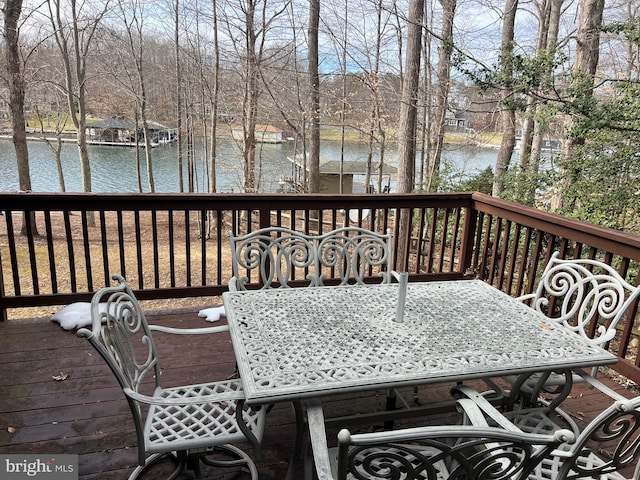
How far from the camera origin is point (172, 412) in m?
1.74

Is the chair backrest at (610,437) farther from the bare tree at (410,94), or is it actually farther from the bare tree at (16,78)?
the bare tree at (16,78)

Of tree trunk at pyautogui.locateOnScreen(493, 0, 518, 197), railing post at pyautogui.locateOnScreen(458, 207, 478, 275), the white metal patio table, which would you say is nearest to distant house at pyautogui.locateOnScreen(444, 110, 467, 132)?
tree trunk at pyautogui.locateOnScreen(493, 0, 518, 197)

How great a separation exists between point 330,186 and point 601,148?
13.1 metres

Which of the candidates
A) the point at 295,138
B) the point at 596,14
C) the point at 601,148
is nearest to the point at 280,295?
the point at 601,148

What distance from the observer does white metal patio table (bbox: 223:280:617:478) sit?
1.39 meters

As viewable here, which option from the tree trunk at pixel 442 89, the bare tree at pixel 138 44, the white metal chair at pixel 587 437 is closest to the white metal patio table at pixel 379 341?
the white metal chair at pixel 587 437

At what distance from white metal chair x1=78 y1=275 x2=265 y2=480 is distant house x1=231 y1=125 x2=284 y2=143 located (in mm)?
11306

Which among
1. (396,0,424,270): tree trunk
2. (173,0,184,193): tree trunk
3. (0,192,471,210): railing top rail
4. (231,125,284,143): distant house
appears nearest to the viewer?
(0,192,471,210): railing top rail

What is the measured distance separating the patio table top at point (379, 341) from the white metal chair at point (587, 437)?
0.46 feet

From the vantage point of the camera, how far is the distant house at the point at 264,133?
41.3 ft

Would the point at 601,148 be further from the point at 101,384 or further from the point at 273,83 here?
the point at 273,83

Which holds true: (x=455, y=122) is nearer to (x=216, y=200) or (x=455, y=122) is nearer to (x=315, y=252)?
(x=216, y=200)

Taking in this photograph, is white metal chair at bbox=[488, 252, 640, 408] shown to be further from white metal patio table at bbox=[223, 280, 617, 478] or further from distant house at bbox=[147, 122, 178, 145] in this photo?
distant house at bbox=[147, 122, 178, 145]

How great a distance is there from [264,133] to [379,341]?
12.4 metres
